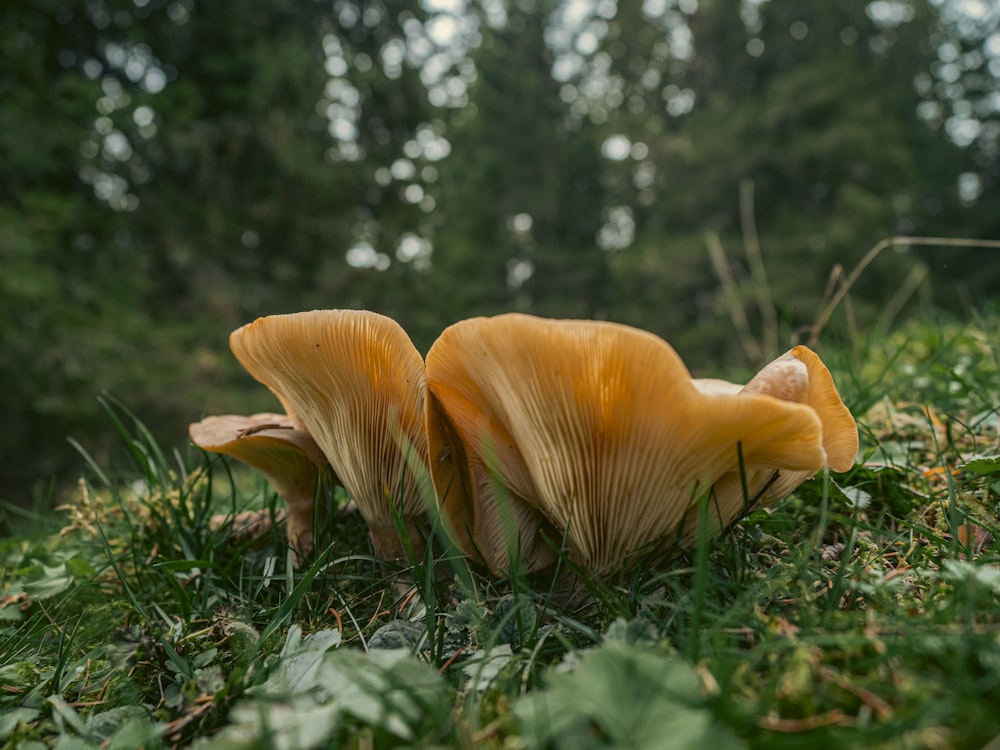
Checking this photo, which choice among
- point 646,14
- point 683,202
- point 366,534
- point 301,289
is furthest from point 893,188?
point 366,534

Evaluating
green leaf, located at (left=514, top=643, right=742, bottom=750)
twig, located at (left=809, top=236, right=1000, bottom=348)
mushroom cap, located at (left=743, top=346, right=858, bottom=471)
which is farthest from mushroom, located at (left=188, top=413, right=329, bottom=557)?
twig, located at (left=809, top=236, right=1000, bottom=348)

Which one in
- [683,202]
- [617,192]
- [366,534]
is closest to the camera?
[366,534]

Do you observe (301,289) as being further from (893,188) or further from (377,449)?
(893,188)

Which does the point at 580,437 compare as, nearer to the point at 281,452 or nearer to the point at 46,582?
the point at 281,452

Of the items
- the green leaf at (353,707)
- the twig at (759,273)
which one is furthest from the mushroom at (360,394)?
the twig at (759,273)

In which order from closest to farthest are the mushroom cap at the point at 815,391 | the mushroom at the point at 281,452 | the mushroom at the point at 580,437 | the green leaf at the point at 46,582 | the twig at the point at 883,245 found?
the mushroom at the point at 580,437 < the mushroom cap at the point at 815,391 < the mushroom at the point at 281,452 < the green leaf at the point at 46,582 < the twig at the point at 883,245

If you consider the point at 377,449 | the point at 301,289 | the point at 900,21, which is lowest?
the point at 301,289

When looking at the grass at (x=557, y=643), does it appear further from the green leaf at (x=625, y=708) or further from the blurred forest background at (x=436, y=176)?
the blurred forest background at (x=436, y=176)
